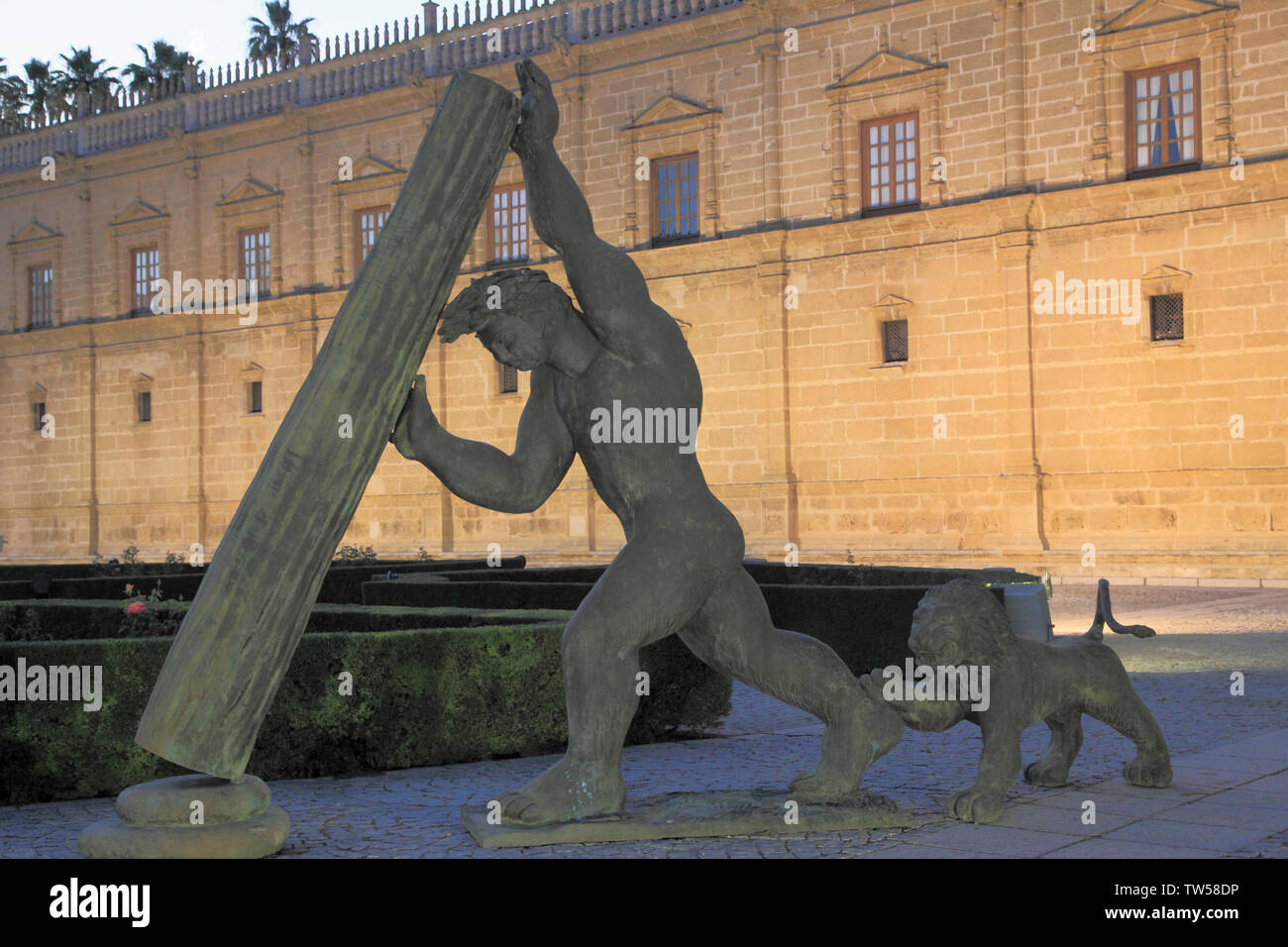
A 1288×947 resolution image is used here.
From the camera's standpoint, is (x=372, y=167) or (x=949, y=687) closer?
(x=949, y=687)

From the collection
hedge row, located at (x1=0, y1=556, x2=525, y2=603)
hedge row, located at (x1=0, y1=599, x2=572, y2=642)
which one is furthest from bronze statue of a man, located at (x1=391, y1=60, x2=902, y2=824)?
hedge row, located at (x1=0, y1=556, x2=525, y2=603)

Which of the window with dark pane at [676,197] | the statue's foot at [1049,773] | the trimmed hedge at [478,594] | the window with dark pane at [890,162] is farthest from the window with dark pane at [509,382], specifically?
the statue's foot at [1049,773]

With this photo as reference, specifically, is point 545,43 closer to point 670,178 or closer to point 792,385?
point 670,178

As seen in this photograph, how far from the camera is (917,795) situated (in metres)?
5.11

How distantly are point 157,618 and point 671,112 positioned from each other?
16.9 m

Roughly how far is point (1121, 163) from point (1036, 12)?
266cm

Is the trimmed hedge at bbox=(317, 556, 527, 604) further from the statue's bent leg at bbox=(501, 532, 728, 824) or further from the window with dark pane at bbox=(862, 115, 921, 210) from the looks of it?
the window with dark pane at bbox=(862, 115, 921, 210)

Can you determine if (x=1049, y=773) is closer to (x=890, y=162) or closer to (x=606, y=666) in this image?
(x=606, y=666)

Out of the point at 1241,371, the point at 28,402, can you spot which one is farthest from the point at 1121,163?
the point at 28,402

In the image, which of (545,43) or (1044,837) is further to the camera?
(545,43)

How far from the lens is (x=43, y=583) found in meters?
12.4

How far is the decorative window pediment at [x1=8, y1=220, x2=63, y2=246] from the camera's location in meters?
31.9

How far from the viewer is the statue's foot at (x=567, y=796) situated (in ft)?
14.0

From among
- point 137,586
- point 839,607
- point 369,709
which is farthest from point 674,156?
point 369,709
